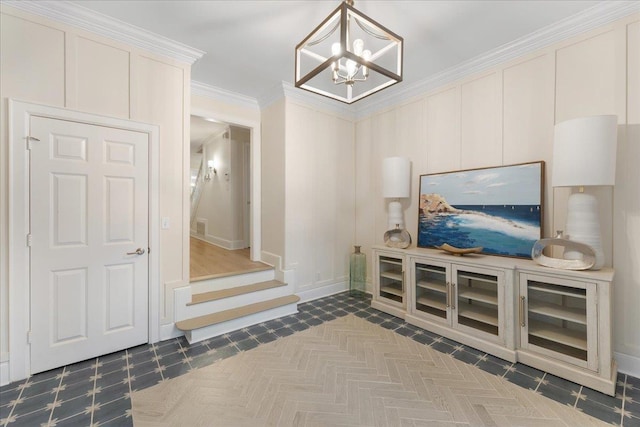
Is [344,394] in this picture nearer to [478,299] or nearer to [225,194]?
[478,299]

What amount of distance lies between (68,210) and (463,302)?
154 inches

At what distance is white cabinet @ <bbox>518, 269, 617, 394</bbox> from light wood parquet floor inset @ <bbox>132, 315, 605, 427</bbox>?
407 mm

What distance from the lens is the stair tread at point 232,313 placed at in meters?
2.85

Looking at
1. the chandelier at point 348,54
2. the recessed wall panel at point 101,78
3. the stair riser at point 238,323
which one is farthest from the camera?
the stair riser at point 238,323

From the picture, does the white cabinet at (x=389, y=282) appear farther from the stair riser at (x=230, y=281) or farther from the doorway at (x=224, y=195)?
the doorway at (x=224, y=195)

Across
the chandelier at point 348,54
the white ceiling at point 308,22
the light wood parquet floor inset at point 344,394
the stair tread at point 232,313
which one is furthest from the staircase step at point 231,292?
the white ceiling at point 308,22


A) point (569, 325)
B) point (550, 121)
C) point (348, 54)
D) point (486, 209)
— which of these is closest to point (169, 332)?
point (348, 54)

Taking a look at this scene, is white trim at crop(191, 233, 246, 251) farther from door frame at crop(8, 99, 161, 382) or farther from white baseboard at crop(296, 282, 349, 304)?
door frame at crop(8, 99, 161, 382)

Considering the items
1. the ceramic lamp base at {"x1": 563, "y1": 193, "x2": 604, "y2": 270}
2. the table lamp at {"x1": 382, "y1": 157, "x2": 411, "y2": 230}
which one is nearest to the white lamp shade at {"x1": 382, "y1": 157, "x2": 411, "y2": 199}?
the table lamp at {"x1": 382, "y1": 157, "x2": 411, "y2": 230}

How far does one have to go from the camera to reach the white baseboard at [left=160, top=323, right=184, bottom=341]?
283 centimetres

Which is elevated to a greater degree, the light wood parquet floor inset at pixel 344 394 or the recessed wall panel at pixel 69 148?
the recessed wall panel at pixel 69 148

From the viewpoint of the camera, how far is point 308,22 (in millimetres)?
2520

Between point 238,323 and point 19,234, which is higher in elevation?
point 19,234

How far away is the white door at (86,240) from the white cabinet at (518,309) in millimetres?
2949
